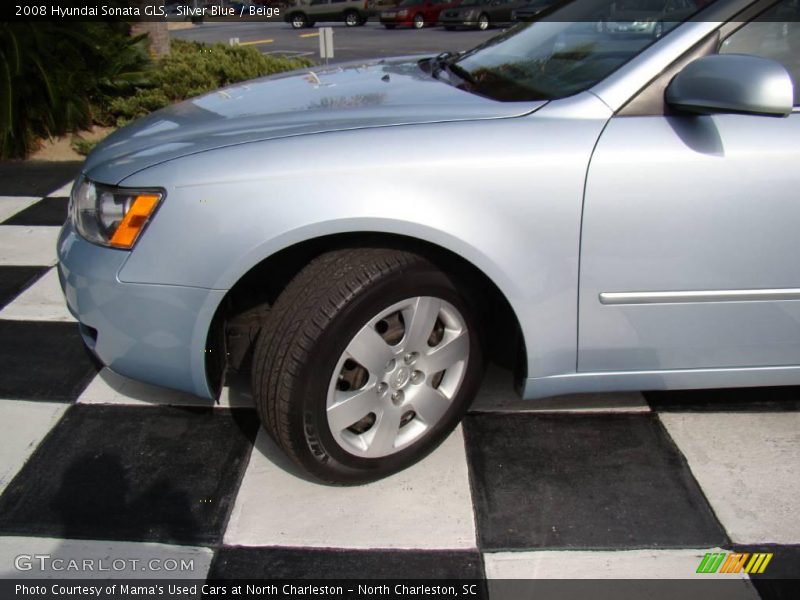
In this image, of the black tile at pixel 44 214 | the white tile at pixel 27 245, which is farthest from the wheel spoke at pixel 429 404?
the black tile at pixel 44 214

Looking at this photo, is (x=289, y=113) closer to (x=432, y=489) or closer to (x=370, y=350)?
(x=370, y=350)

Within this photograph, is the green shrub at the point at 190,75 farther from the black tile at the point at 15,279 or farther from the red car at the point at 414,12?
the red car at the point at 414,12

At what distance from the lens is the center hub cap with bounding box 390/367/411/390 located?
2164mm

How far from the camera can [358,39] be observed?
70.9 feet

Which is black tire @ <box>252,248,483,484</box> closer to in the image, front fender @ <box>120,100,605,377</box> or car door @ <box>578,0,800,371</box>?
front fender @ <box>120,100,605,377</box>

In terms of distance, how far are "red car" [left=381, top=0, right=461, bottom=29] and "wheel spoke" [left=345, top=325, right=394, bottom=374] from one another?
24.3 m

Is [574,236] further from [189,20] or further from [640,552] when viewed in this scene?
[189,20]

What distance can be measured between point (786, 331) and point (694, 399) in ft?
1.93

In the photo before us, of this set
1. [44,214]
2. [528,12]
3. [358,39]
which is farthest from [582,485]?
[358,39]

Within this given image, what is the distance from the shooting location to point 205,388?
2.19 m

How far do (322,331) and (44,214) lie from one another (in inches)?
137

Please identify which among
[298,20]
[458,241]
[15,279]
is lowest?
[15,279]

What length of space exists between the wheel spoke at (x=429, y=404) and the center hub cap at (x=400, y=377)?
66 millimetres

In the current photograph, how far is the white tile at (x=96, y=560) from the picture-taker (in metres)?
1.97
